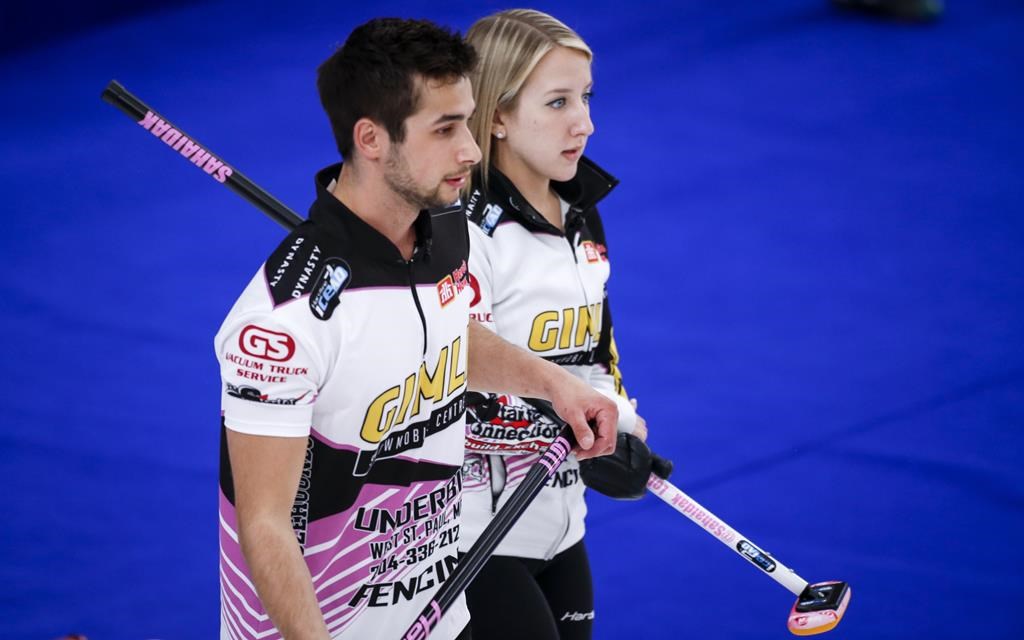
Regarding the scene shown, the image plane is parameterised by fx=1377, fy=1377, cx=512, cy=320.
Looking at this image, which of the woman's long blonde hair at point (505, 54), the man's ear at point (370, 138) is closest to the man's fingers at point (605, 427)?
the woman's long blonde hair at point (505, 54)

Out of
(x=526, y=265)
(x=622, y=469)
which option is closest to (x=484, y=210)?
(x=526, y=265)

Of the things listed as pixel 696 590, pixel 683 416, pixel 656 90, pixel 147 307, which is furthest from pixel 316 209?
pixel 656 90

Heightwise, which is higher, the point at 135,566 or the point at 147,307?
the point at 147,307

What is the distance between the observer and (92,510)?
496cm

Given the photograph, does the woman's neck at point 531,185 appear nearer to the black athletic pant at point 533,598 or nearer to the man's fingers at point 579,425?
the man's fingers at point 579,425

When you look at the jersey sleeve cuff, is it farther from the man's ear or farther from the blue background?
the blue background

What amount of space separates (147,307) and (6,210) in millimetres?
1472

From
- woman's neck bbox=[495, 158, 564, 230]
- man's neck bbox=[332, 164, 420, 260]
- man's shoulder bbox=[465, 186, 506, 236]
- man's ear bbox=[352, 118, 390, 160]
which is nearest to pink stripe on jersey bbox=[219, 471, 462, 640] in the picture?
man's neck bbox=[332, 164, 420, 260]

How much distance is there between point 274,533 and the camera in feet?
7.06

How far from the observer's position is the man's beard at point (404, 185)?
2340mm

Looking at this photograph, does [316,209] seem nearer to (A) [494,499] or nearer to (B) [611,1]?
(A) [494,499]

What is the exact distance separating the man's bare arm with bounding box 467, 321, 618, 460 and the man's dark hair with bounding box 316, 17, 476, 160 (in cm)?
60

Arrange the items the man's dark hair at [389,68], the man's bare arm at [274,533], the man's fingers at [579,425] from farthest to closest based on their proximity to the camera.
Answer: the man's fingers at [579,425]
the man's dark hair at [389,68]
the man's bare arm at [274,533]

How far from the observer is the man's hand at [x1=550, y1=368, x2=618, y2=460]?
2748mm
